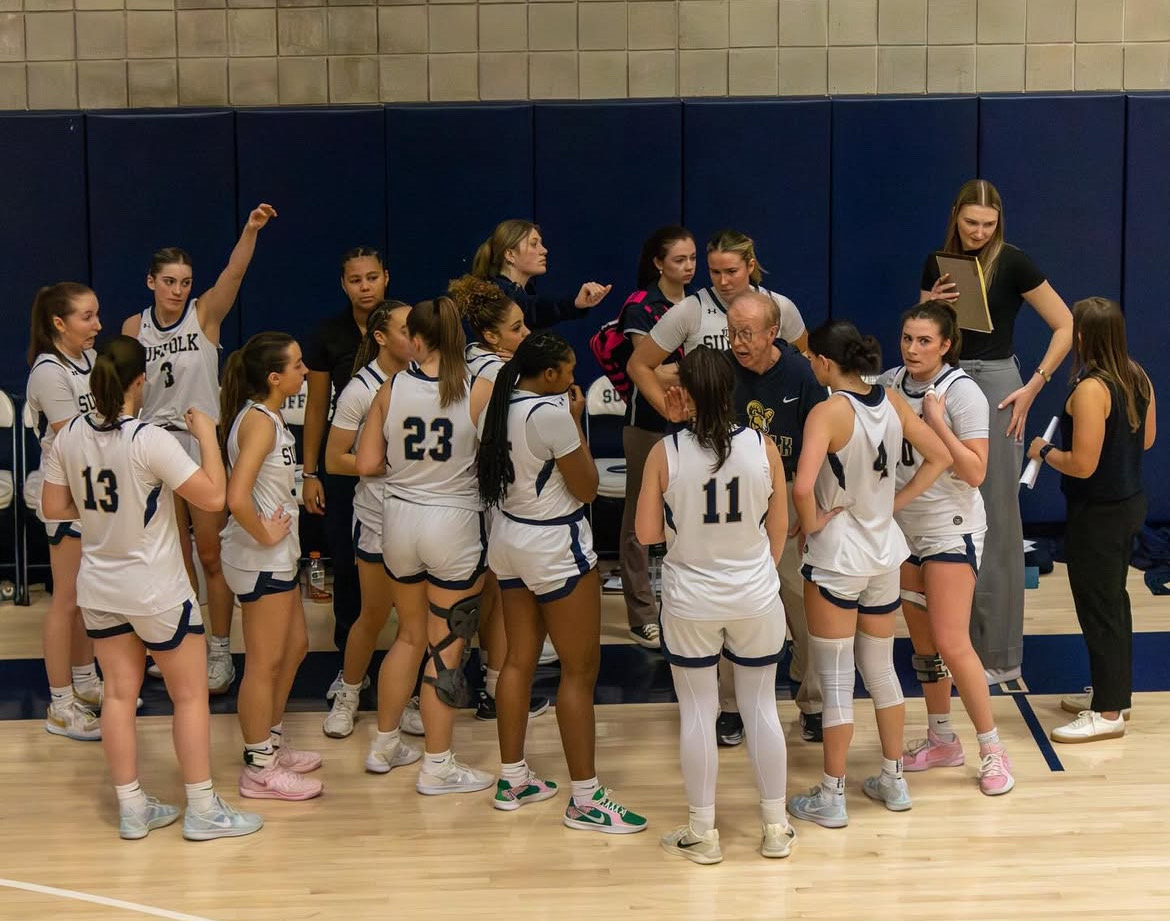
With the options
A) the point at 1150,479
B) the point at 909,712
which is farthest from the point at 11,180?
the point at 1150,479

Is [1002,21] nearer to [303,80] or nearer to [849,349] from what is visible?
[303,80]

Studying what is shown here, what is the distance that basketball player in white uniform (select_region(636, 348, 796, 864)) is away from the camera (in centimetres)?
416

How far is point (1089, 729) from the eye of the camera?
5.34 meters

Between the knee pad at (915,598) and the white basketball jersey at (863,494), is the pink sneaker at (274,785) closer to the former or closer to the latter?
the white basketball jersey at (863,494)

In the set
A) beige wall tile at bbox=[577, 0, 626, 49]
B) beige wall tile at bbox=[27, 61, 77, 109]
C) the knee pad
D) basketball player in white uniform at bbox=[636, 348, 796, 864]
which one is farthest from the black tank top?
beige wall tile at bbox=[27, 61, 77, 109]

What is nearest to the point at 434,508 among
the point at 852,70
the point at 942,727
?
the point at 942,727

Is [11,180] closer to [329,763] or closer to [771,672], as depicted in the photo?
[329,763]

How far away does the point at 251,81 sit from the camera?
800cm

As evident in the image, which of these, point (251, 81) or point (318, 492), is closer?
point (318, 492)

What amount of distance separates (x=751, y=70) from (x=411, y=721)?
426 cm

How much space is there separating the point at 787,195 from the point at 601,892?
15.0 feet

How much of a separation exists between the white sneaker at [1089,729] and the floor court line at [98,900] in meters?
3.09

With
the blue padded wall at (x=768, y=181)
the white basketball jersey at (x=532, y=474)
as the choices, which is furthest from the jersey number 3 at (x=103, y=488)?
the blue padded wall at (x=768, y=181)

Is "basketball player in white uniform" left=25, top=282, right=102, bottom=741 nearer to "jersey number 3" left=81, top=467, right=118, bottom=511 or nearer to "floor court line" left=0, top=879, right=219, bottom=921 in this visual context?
"jersey number 3" left=81, top=467, right=118, bottom=511
